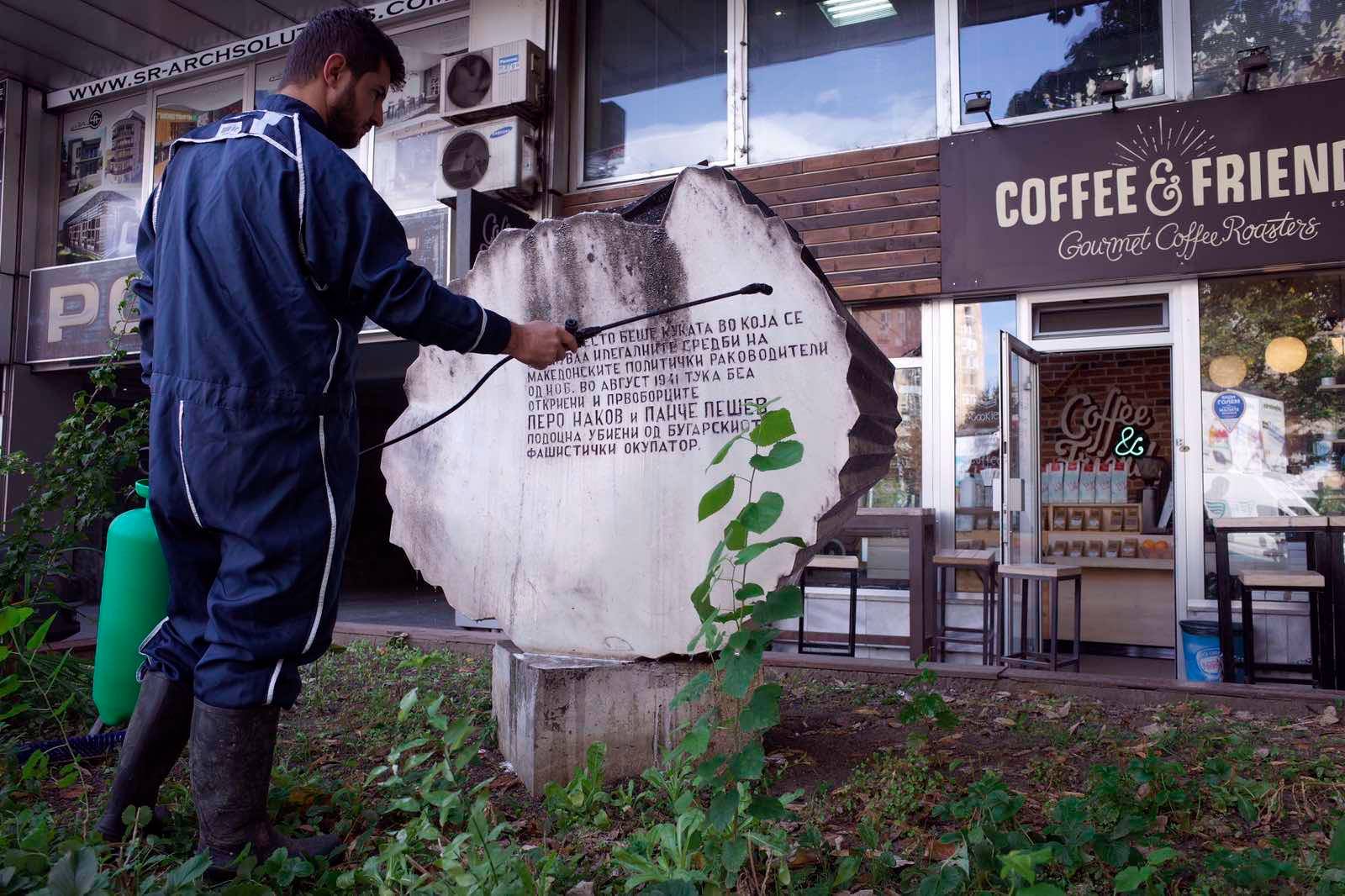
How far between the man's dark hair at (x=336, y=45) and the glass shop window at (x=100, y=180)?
910cm

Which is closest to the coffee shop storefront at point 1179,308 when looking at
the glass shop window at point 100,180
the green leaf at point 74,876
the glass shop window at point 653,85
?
the glass shop window at point 653,85

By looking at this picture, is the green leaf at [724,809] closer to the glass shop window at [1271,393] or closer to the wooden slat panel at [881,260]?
the wooden slat panel at [881,260]

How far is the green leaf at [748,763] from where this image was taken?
1561 mm

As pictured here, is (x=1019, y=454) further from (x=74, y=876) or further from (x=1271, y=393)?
(x=74, y=876)

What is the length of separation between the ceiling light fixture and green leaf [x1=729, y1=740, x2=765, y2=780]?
21.7 ft

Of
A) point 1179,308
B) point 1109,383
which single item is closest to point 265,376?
point 1179,308

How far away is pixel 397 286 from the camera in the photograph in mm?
1943

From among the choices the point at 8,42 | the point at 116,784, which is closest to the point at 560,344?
the point at 116,784

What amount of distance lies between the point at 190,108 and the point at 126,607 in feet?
29.9

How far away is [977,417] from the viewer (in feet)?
21.2

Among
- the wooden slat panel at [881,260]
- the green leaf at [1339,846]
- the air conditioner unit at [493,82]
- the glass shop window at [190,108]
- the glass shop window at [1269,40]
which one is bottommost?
the green leaf at [1339,846]

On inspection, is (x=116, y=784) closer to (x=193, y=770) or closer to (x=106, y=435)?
(x=193, y=770)

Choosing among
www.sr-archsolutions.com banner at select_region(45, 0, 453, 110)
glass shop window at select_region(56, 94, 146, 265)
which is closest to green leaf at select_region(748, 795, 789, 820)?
www.sr-archsolutions.com banner at select_region(45, 0, 453, 110)

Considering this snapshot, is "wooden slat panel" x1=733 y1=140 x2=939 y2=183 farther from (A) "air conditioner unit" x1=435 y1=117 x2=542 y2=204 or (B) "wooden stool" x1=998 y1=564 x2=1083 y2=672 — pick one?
(B) "wooden stool" x1=998 y1=564 x2=1083 y2=672
